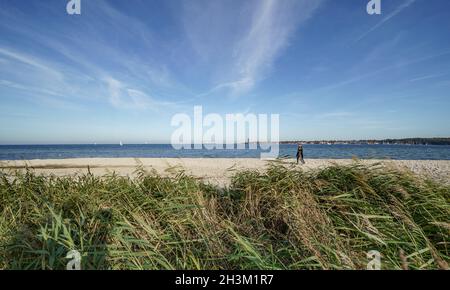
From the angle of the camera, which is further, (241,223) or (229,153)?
(229,153)

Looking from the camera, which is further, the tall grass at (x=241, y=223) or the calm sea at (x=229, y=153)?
the calm sea at (x=229, y=153)

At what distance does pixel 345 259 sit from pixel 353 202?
1.24m

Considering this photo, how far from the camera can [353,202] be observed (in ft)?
10.5

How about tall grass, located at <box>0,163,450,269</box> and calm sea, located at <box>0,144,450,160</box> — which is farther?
calm sea, located at <box>0,144,450,160</box>

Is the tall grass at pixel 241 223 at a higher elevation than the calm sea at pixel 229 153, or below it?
higher

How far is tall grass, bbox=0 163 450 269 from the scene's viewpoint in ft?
7.61

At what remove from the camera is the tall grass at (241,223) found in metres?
2.32

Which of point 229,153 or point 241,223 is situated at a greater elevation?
point 241,223

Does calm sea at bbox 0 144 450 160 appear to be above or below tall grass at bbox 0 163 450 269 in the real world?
below

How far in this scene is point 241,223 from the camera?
322cm
